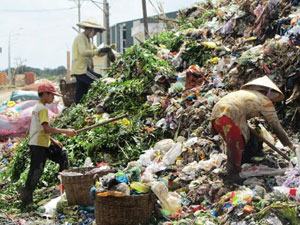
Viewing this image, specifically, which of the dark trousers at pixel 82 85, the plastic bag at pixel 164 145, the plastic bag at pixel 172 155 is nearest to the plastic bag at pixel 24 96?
the dark trousers at pixel 82 85

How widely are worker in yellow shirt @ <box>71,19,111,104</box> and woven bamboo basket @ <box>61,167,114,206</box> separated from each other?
4.28 m

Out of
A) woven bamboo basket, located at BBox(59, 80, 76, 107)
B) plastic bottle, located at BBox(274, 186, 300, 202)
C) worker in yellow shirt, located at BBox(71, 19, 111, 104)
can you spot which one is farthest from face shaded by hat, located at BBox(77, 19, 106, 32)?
plastic bottle, located at BBox(274, 186, 300, 202)

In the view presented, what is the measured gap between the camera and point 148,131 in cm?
842

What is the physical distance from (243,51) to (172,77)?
1288mm

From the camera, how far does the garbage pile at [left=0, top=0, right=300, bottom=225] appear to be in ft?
18.3

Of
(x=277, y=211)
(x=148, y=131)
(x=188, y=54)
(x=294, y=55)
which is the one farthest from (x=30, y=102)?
(x=277, y=211)

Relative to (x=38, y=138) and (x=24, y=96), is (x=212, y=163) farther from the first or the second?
(x=24, y=96)

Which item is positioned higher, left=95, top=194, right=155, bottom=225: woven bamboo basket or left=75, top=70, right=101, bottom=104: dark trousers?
left=75, top=70, right=101, bottom=104: dark trousers

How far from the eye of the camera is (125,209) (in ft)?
17.9

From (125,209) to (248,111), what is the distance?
1647 mm

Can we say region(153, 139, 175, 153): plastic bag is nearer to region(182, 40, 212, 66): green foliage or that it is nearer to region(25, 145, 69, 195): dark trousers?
region(25, 145, 69, 195): dark trousers

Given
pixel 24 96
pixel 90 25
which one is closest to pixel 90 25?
pixel 90 25

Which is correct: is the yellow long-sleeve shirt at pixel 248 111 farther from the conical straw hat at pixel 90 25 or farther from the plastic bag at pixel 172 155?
the conical straw hat at pixel 90 25

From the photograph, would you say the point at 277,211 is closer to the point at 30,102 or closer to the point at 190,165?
the point at 190,165
